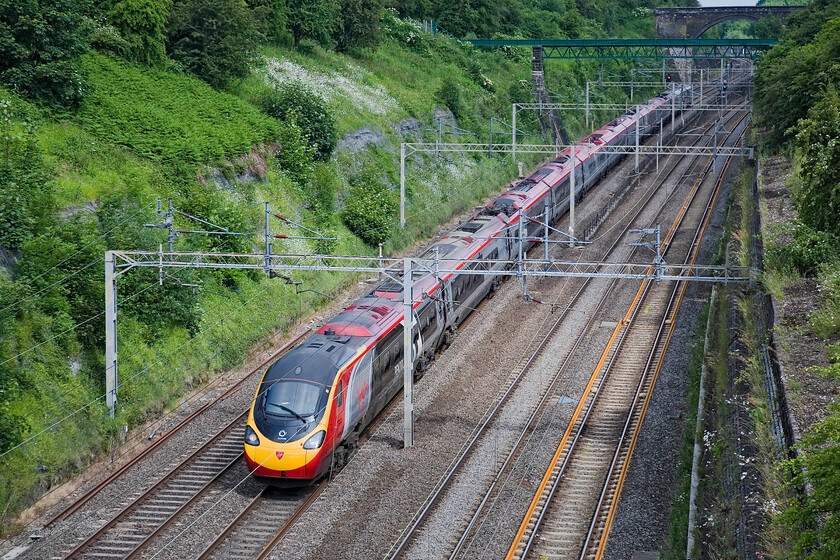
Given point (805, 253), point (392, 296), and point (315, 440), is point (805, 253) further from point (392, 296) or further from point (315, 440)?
point (315, 440)

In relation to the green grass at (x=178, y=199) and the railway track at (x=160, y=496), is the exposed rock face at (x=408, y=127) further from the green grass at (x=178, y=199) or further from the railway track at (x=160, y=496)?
the railway track at (x=160, y=496)

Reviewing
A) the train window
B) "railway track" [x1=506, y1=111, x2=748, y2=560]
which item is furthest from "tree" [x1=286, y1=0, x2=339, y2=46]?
the train window

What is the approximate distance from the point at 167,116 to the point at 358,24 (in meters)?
22.6

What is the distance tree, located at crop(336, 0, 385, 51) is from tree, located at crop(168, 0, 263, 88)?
14294 mm

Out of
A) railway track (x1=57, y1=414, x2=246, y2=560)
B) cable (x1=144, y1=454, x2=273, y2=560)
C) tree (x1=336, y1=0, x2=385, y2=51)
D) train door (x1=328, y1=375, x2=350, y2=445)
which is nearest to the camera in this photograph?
cable (x1=144, y1=454, x2=273, y2=560)

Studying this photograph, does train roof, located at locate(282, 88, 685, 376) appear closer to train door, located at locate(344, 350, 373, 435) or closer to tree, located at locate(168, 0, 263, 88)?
train door, located at locate(344, 350, 373, 435)

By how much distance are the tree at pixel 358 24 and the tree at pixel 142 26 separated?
1692 centimetres

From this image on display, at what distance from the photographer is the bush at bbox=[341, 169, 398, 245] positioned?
123 ft

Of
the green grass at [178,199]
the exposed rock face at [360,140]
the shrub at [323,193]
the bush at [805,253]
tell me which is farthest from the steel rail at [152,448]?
the exposed rock face at [360,140]

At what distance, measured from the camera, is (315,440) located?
1905 cm

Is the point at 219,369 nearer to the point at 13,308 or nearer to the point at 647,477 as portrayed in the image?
the point at 13,308

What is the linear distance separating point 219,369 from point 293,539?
949 cm

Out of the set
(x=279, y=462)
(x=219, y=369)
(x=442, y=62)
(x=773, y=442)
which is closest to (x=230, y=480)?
(x=279, y=462)

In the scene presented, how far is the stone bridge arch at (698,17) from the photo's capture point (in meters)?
89.8
